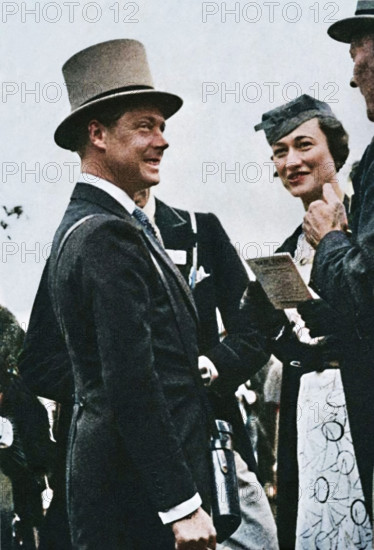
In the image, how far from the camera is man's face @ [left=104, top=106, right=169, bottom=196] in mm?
3584

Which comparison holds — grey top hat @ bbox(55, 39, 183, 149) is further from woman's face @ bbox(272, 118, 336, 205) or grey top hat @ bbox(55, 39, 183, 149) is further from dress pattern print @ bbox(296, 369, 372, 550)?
dress pattern print @ bbox(296, 369, 372, 550)

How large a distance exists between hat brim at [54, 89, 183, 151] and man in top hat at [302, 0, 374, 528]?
0.78 metres

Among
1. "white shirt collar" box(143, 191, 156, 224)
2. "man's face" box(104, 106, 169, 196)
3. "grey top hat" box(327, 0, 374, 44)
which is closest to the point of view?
"man's face" box(104, 106, 169, 196)

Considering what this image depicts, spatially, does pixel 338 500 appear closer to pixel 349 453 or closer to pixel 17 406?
pixel 349 453

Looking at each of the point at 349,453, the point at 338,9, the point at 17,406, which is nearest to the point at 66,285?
the point at 17,406

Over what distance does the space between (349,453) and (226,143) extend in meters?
1.49

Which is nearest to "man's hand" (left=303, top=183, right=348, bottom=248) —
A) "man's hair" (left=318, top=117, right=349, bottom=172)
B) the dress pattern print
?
"man's hair" (left=318, top=117, right=349, bottom=172)

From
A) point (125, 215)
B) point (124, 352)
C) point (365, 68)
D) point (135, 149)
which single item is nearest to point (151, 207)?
point (135, 149)

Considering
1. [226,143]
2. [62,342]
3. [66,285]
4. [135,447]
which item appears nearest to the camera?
[135,447]

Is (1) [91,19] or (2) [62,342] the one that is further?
(1) [91,19]

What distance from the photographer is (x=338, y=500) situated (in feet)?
12.7

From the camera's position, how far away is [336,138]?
4.07 m

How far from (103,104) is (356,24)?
1223mm

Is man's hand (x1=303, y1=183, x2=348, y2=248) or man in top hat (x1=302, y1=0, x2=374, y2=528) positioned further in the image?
man's hand (x1=303, y1=183, x2=348, y2=248)
